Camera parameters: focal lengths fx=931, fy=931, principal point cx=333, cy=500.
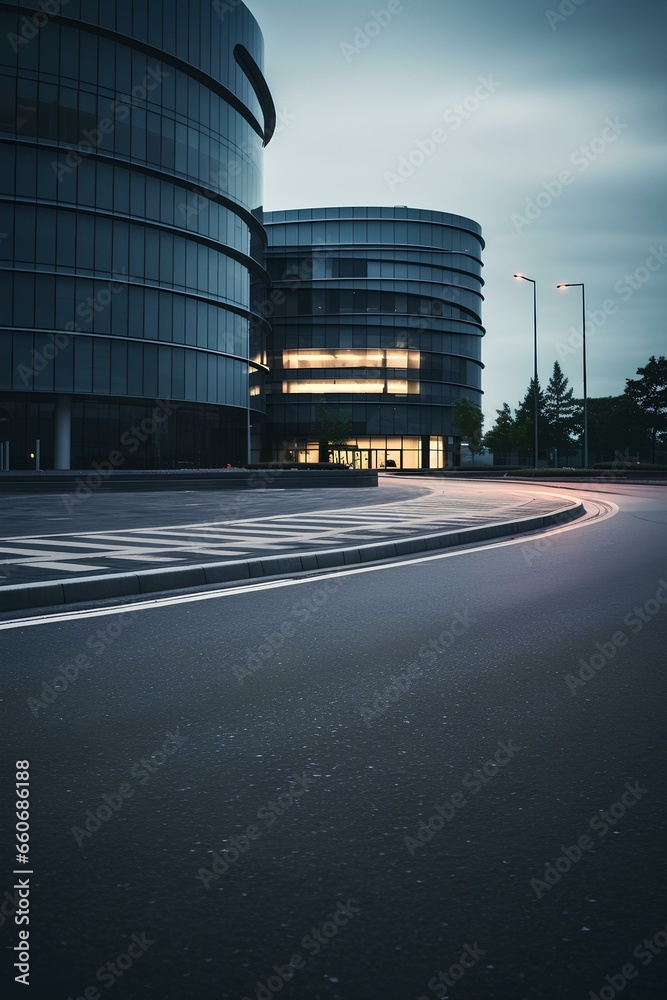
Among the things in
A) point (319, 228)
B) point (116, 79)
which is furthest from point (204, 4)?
point (319, 228)

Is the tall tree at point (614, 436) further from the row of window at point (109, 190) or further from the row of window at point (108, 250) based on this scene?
the row of window at point (109, 190)

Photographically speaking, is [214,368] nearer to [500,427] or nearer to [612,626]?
[612,626]

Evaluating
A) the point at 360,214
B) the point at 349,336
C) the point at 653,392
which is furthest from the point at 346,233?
the point at 653,392

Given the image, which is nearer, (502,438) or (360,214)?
(360,214)

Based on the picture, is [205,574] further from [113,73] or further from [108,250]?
[113,73]

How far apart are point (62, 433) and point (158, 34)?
2146 centimetres

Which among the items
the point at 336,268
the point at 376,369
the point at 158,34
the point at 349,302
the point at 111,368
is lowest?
Answer: the point at 111,368

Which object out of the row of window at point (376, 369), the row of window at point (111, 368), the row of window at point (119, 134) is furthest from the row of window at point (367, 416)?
the row of window at point (119, 134)

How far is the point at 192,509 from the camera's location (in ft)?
75.3

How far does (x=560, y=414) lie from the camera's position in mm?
135000

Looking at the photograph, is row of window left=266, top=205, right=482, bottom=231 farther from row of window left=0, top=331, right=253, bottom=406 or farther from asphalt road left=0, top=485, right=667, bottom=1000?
asphalt road left=0, top=485, right=667, bottom=1000

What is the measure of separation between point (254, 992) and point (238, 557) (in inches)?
364

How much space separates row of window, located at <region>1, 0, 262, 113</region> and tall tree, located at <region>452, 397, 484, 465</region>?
156 ft

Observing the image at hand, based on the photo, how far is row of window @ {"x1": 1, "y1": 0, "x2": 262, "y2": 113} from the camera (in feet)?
146
